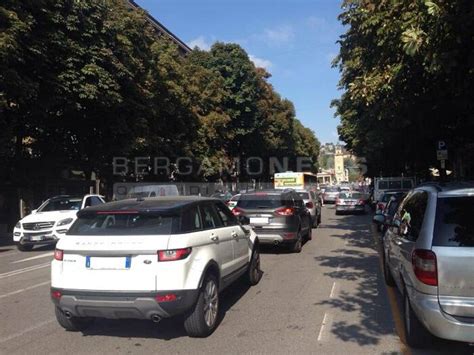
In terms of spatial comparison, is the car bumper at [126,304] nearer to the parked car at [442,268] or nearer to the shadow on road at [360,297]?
the shadow on road at [360,297]

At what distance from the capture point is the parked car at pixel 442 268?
4613 mm

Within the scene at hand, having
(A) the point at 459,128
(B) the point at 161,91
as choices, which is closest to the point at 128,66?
(B) the point at 161,91

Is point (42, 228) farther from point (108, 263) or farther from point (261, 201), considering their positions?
point (108, 263)

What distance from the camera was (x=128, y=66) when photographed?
23703 millimetres

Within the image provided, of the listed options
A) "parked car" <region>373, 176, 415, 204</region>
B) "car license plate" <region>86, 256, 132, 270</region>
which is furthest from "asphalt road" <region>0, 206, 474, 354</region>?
"parked car" <region>373, 176, 415, 204</region>

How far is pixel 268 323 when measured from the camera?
651 centimetres

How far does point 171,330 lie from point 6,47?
41.8ft

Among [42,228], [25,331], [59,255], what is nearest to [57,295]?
[59,255]

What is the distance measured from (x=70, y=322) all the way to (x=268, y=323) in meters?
2.44

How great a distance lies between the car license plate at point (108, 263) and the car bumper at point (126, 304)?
0.91 feet

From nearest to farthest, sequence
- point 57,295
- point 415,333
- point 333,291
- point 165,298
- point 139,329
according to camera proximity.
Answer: point 415,333 < point 165,298 < point 57,295 < point 139,329 < point 333,291

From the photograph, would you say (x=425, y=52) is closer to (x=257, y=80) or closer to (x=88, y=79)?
(x=88, y=79)

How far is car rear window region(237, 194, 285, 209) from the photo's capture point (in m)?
12.9

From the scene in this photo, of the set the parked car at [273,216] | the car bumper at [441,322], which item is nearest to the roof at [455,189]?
the car bumper at [441,322]
